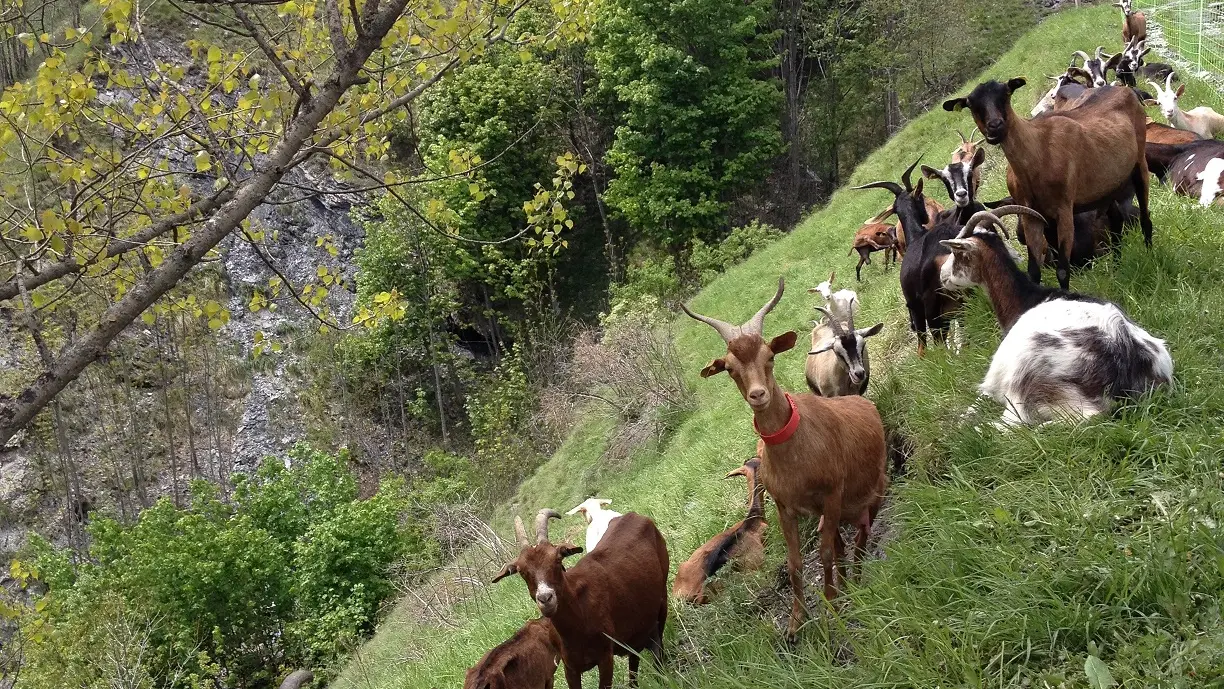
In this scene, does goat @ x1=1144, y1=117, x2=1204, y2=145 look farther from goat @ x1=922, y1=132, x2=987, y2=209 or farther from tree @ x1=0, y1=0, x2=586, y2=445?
tree @ x1=0, y1=0, x2=586, y2=445

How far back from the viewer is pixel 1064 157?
184 inches

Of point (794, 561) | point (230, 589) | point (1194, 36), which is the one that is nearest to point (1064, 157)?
point (794, 561)

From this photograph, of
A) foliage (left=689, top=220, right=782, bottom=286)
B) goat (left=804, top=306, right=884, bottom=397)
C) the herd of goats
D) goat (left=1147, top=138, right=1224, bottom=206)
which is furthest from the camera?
foliage (left=689, top=220, right=782, bottom=286)

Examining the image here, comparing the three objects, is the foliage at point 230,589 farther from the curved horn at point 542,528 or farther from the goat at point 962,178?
the goat at point 962,178

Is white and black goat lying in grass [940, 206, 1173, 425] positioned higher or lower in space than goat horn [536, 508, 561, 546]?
lower

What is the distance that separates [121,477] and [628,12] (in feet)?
76.5

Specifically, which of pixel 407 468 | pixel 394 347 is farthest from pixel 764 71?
pixel 407 468

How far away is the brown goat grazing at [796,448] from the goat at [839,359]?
1211 mm

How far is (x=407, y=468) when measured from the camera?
95.2 feet

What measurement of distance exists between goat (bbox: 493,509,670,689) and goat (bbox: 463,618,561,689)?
0.43 feet

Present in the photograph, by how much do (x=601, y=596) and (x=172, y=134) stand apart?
3191mm

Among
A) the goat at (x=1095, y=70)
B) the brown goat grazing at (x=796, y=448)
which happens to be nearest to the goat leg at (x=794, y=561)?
the brown goat grazing at (x=796, y=448)

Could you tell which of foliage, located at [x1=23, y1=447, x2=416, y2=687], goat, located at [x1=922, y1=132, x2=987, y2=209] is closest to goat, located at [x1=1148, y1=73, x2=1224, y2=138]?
goat, located at [x1=922, y1=132, x2=987, y2=209]

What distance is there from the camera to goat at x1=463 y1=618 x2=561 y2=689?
438cm
